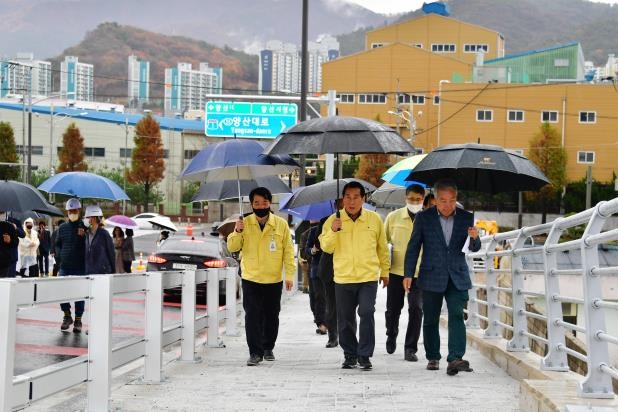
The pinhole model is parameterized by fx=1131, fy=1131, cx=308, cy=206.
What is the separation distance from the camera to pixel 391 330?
487 inches

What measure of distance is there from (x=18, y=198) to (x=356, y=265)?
636cm

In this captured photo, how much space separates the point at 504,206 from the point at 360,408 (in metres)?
70.2

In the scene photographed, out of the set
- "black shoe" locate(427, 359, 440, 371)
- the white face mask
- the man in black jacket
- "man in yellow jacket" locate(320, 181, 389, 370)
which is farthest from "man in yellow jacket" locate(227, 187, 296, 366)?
the man in black jacket

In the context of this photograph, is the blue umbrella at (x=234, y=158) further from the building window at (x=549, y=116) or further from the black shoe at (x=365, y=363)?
the building window at (x=549, y=116)

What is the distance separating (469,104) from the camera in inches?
3059

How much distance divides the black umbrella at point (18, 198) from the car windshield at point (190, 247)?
693cm

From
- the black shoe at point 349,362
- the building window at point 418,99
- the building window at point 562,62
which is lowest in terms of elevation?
the black shoe at point 349,362

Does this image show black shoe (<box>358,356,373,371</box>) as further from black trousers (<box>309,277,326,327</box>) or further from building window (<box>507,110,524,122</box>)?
building window (<box>507,110,524,122</box>)

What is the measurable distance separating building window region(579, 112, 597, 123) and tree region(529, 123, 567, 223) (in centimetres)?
257

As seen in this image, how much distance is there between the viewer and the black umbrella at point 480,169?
33.6 feet

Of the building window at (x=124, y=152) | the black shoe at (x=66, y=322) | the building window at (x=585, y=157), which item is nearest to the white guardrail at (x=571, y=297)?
the black shoe at (x=66, y=322)

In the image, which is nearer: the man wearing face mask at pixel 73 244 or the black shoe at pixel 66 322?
the black shoe at pixel 66 322

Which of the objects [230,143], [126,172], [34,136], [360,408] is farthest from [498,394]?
[34,136]

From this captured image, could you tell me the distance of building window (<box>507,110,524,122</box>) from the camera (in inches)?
3059
